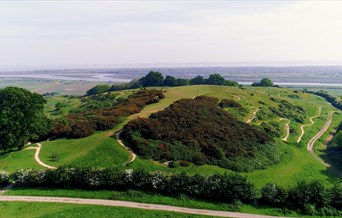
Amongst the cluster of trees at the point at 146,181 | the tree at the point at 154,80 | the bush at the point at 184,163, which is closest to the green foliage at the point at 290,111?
the bush at the point at 184,163

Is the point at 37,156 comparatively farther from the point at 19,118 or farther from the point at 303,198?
the point at 303,198

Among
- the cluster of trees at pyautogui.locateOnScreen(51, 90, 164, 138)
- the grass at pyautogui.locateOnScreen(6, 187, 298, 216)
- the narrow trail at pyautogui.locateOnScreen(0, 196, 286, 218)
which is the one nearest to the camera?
the narrow trail at pyautogui.locateOnScreen(0, 196, 286, 218)

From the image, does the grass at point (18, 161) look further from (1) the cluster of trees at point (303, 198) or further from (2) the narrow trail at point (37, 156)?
(1) the cluster of trees at point (303, 198)

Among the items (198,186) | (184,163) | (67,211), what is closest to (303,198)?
(198,186)

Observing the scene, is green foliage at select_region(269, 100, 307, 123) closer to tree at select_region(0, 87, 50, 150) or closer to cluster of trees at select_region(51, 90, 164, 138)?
cluster of trees at select_region(51, 90, 164, 138)

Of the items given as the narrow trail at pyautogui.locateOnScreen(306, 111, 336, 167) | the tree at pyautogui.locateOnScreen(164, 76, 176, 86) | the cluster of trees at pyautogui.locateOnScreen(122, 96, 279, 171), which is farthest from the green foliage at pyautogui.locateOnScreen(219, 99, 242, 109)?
the tree at pyautogui.locateOnScreen(164, 76, 176, 86)

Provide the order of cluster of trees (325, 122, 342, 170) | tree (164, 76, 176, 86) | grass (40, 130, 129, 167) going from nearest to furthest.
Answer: grass (40, 130, 129, 167), cluster of trees (325, 122, 342, 170), tree (164, 76, 176, 86)

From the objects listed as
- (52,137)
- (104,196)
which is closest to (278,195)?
(104,196)
